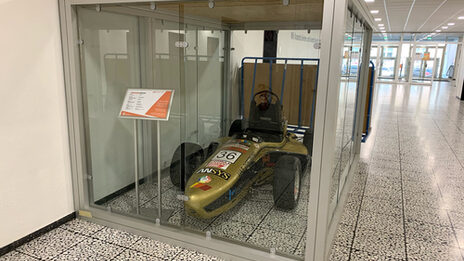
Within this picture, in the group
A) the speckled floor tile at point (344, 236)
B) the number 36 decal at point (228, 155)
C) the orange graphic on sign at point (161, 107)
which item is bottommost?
the speckled floor tile at point (344, 236)

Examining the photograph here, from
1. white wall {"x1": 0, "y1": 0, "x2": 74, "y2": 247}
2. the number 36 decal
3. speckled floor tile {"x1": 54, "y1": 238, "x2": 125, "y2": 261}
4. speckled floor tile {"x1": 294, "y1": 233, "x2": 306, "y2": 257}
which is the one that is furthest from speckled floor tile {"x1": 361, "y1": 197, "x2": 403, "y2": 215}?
white wall {"x1": 0, "y1": 0, "x2": 74, "y2": 247}

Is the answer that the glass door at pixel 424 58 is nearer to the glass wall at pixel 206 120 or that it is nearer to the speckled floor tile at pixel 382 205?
the speckled floor tile at pixel 382 205

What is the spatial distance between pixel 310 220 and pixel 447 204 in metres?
2.21

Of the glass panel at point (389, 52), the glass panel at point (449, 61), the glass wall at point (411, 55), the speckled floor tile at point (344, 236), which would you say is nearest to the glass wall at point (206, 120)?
the speckled floor tile at point (344, 236)

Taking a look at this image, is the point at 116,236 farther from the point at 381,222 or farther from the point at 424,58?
the point at 424,58

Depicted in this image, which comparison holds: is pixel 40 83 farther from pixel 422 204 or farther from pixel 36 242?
pixel 422 204

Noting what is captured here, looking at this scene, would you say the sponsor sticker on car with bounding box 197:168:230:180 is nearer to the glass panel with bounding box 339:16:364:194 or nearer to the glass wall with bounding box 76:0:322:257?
the glass wall with bounding box 76:0:322:257

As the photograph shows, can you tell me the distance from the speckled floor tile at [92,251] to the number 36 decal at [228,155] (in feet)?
3.59

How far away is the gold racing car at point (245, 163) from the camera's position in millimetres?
2785

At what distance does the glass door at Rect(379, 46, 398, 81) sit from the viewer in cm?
2159

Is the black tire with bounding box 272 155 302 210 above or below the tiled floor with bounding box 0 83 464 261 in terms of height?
above


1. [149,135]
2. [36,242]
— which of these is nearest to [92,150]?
[149,135]

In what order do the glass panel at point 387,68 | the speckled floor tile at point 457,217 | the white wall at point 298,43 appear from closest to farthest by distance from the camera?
the white wall at point 298,43
the speckled floor tile at point 457,217
the glass panel at point 387,68

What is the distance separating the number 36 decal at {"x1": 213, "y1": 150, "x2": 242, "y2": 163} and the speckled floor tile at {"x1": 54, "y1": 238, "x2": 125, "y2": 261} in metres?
1.10
